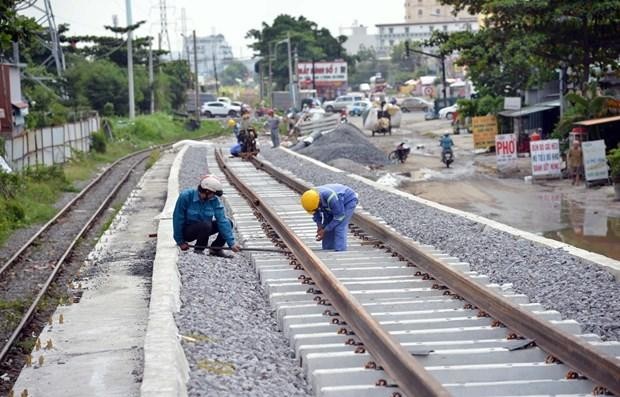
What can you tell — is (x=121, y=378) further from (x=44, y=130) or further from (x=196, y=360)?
(x=44, y=130)

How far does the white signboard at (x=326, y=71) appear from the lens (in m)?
114

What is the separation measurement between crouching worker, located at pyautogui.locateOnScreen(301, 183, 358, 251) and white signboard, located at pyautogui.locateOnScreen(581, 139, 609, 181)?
13.8 metres

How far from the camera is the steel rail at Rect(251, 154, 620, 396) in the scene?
22.3ft

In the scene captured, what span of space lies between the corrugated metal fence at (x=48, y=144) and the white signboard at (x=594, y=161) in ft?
51.2

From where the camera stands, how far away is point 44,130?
3538 centimetres

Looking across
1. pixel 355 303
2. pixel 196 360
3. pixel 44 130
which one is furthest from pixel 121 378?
pixel 44 130

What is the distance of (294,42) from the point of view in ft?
388

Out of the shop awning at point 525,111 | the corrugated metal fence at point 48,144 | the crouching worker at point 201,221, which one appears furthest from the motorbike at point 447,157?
the crouching worker at point 201,221

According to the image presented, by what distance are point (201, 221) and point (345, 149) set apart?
26071 millimetres

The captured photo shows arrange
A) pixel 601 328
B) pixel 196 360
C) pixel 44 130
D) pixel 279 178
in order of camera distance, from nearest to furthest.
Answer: pixel 196 360, pixel 601 328, pixel 279 178, pixel 44 130

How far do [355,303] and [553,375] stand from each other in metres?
2.05

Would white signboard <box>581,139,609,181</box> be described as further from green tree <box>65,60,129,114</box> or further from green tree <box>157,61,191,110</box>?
green tree <box>157,61,191,110</box>

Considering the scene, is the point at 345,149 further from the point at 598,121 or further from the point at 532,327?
the point at 532,327

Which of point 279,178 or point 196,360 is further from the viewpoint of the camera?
point 279,178
